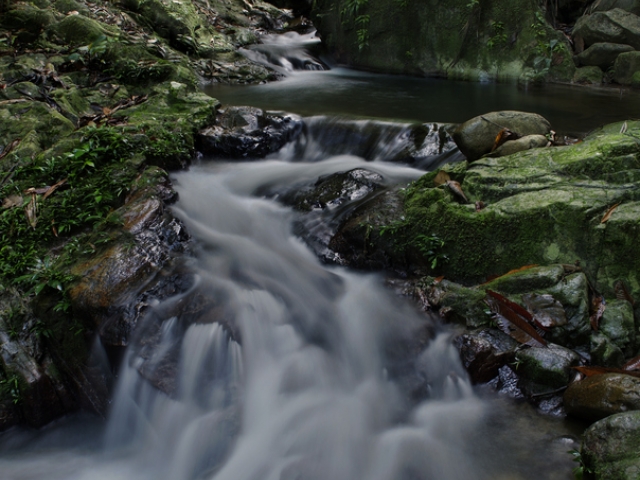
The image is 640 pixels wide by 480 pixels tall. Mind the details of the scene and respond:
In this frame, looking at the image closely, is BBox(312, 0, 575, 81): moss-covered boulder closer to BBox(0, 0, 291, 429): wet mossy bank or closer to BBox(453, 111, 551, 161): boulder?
BBox(0, 0, 291, 429): wet mossy bank

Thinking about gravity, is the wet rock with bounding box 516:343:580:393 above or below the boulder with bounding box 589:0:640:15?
below

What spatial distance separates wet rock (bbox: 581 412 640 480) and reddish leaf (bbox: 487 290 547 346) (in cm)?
91

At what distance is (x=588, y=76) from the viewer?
1163 cm

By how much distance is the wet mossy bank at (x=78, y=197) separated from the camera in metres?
3.70

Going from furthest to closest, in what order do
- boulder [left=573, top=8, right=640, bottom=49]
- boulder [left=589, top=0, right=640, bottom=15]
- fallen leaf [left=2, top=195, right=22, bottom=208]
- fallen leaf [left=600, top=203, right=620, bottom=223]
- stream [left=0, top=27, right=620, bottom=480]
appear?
1. boulder [left=589, top=0, right=640, bottom=15]
2. boulder [left=573, top=8, right=640, bottom=49]
3. fallen leaf [left=2, top=195, right=22, bottom=208]
4. fallen leaf [left=600, top=203, right=620, bottom=223]
5. stream [left=0, top=27, right=620, bottom=480]

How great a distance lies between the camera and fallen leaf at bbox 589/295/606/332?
365 centimetres

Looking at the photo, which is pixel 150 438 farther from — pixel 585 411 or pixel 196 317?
pixel 585 411

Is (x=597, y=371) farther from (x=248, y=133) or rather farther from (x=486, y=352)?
(x=248, y=133)

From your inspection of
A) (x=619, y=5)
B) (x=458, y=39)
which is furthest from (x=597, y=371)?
(x=619, y=5)

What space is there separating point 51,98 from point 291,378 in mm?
5588

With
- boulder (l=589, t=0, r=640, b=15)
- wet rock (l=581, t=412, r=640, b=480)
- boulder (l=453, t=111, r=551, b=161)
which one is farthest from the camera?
boulder (l=589, t=0, r=640, b=15)

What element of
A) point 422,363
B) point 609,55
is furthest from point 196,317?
point 609,55

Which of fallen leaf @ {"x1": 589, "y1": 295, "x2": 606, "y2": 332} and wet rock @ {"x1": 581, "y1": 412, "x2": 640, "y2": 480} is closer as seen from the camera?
wet rock @ {"x1": 581, "y1": 412, "x2": 640, "y2": 480}

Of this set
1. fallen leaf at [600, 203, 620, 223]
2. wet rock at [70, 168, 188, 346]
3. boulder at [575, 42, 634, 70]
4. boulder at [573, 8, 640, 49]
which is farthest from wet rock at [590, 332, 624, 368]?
boulder at [573, 8, 640, 49]
